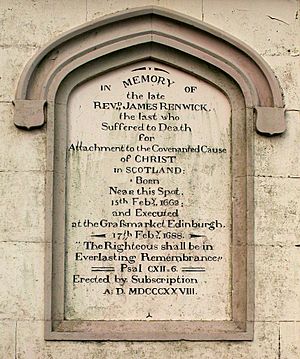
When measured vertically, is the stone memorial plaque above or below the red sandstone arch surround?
below

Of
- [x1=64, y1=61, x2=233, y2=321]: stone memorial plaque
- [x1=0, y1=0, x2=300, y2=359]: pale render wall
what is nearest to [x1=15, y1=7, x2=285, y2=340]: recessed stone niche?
[x1=64, y1=61, x2=233, y2=321]: stone memorial plaque

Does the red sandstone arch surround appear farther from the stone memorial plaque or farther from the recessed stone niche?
the stone memorial plaque

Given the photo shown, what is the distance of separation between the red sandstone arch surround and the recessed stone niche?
12mm

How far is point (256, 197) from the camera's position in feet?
30.5

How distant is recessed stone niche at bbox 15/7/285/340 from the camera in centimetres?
924

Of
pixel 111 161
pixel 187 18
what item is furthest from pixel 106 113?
pixel 187 18

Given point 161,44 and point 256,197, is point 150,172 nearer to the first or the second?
point 256,197

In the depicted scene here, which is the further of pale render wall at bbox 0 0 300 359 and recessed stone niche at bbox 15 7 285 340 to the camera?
recessed stone niche at bbox 15 7 285 340

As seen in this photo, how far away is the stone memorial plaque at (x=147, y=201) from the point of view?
9.29m

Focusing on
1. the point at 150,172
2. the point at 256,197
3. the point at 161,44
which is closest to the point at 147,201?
the point at 150,172

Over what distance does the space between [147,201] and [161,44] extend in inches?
56.4

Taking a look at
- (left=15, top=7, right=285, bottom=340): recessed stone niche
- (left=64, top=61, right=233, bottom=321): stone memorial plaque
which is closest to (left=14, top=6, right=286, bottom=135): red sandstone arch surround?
(left=15, top=7, right=285, bottom=340): recessed stone niche

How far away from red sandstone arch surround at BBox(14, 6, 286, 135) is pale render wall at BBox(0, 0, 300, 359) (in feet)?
0.36

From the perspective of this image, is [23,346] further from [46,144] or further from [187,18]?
[187,18]
